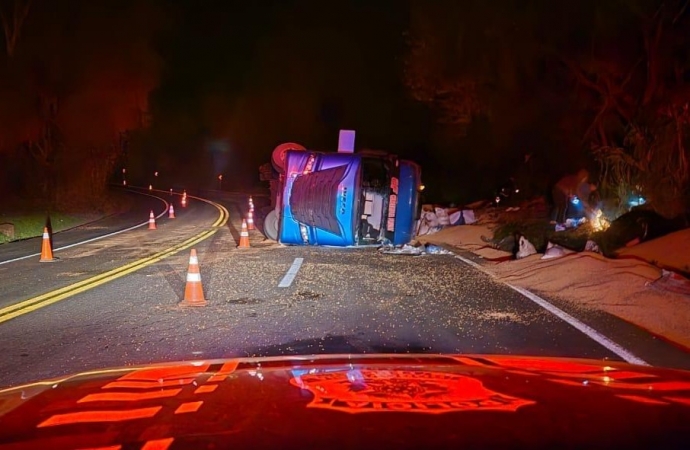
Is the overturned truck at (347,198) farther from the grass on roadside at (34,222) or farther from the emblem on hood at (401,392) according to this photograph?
the emblem on hood at (401,392)

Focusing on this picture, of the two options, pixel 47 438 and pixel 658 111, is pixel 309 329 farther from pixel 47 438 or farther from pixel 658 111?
pixel 658 111

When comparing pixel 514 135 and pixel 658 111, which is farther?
pixel 514 135

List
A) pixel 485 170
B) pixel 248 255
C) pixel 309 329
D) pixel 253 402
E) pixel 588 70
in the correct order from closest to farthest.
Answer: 1. pixel 253 402
2. pixel 309 329
3. pixel 248 255
4. pixel 588 70
5. pixel 485 170

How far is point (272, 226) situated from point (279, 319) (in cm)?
1086

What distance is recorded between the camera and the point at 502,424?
108 inches

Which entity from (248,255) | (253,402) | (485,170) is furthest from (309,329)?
(485,170)

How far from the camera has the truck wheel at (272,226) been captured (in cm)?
1902

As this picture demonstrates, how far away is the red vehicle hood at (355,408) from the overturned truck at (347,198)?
11.7 meters

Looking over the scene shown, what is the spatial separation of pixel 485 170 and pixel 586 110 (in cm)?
1219

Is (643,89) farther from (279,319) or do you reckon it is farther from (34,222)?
(34,222)

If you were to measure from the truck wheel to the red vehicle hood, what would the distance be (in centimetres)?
1475

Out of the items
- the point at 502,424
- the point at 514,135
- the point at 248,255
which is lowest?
the point at 248,255

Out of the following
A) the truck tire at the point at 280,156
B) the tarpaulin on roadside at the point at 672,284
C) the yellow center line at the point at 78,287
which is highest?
the truck tire at the point at 280,156

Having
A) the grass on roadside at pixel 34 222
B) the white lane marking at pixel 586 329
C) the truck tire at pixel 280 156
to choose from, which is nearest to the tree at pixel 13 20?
the grass on roadside at pixel 34 222
